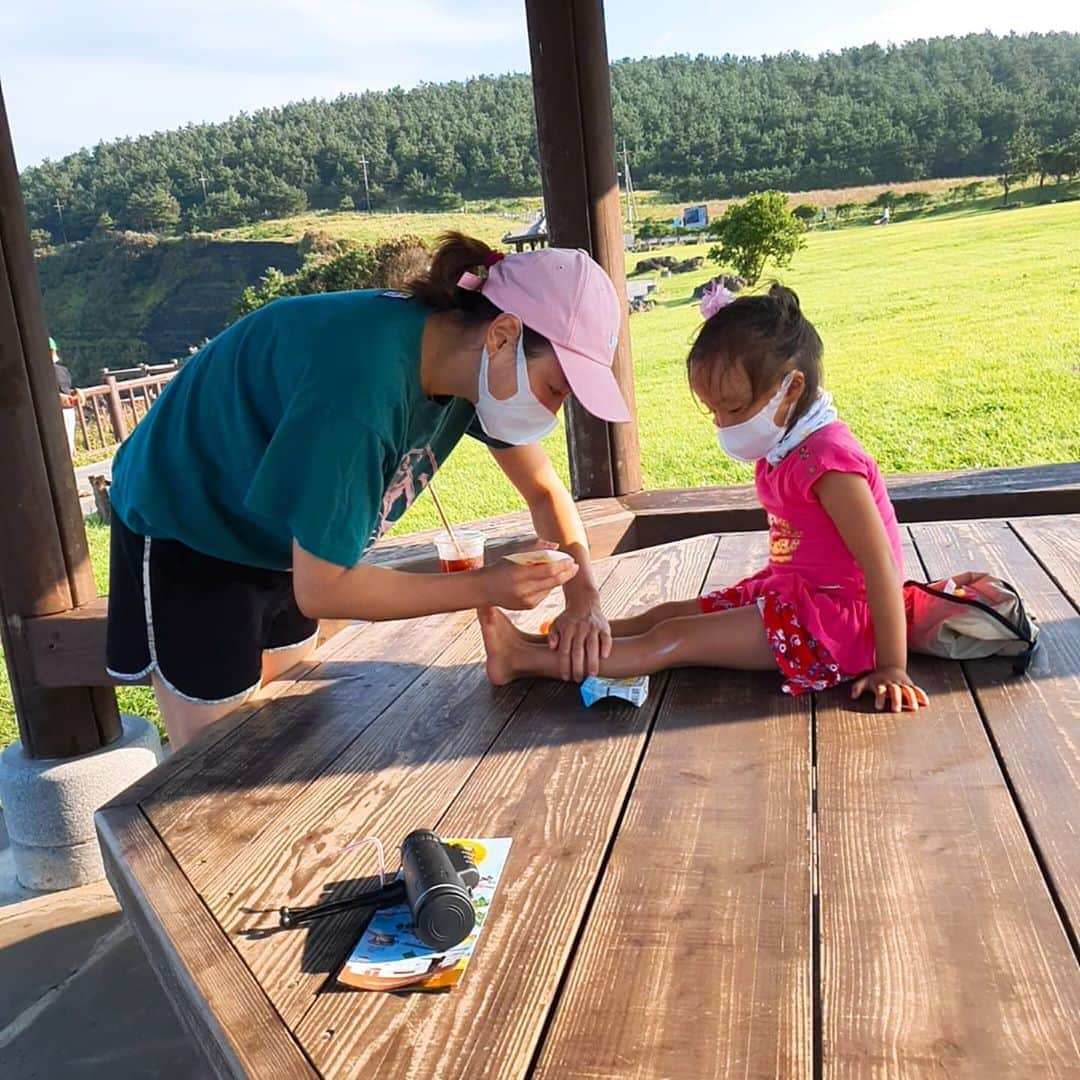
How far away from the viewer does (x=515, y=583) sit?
1.77 m

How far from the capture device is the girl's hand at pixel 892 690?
1817 mm

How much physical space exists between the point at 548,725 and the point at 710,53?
9580mm

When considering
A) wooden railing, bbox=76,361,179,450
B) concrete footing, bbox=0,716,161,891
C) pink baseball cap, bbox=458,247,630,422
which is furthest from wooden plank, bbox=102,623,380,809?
wooden railing, bbox=76,361,179,450

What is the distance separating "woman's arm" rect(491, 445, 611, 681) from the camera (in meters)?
2.06

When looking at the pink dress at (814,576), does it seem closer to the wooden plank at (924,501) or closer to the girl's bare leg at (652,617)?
the girl's bare leg at (652,617)

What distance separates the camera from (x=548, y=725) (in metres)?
1.88

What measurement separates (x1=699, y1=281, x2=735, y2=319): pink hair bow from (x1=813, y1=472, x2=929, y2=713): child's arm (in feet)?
1.47

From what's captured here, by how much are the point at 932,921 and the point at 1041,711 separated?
70 centimetres

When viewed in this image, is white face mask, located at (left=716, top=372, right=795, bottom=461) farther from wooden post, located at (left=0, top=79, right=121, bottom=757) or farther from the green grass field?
the green grass field

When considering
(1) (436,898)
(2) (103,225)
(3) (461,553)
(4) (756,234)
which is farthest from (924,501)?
(2) (103,225)

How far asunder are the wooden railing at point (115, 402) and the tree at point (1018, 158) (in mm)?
8036

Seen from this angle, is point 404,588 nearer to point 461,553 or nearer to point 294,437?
point 294,437

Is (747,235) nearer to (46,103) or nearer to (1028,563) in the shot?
(46,103)

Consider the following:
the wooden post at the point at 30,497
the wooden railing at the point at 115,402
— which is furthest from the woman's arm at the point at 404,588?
the wooden railing at the point at 115,402
